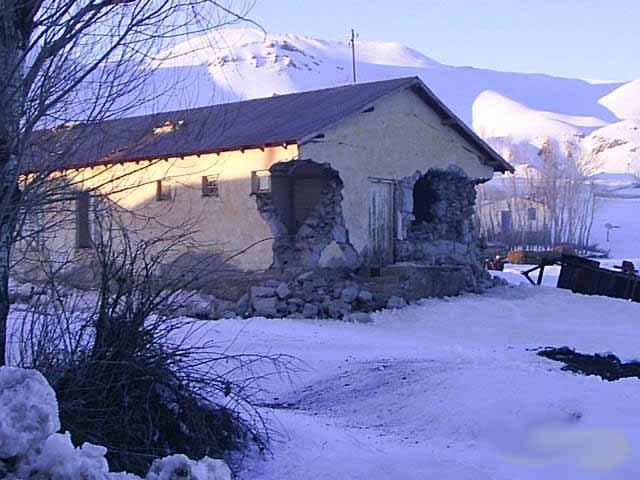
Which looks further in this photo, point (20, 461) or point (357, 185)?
point (357, 185)

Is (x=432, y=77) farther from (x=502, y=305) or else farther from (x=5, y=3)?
(x=5, y=3)

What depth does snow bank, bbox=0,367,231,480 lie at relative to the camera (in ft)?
14.4

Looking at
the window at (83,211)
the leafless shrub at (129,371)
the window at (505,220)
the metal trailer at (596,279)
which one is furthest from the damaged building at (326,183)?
the window at (505,220)

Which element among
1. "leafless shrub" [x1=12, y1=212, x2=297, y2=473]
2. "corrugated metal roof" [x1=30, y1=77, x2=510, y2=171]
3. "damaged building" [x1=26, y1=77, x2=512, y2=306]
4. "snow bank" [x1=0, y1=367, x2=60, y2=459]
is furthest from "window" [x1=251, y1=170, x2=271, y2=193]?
"snow bank" [x1=0, y1=367, x2=60, y2=459]

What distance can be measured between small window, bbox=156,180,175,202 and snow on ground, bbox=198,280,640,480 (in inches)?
204

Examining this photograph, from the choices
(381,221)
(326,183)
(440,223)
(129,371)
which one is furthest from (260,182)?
(129,371)

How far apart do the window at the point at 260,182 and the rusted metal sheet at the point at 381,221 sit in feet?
7.80

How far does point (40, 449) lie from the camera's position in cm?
446

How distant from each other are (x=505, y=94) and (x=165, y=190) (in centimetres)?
12436

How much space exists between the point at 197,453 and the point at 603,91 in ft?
463

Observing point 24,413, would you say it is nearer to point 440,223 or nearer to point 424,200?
point 440,223

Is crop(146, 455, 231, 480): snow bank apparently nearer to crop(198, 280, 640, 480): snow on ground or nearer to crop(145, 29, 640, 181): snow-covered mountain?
crop(198, 280, 640, 480): snow on ground

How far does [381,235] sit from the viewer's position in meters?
20.1

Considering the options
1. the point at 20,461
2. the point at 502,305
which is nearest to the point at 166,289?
the point at 20,461
